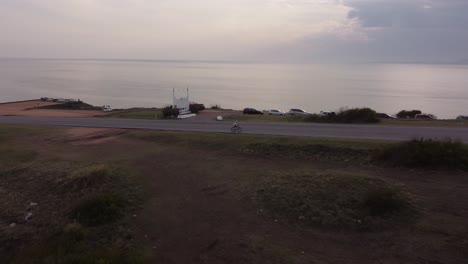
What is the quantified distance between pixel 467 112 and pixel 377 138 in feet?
195

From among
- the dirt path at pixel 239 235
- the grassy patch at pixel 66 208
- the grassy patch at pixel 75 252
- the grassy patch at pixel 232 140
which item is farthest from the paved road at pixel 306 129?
the grassy patch at pixel 75 252

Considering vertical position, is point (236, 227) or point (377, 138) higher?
point (377, 138)

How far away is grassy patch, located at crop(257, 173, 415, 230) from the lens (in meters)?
11.4

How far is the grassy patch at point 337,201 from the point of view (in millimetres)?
11414

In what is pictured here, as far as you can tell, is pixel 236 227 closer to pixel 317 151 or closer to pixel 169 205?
pixel 169 205

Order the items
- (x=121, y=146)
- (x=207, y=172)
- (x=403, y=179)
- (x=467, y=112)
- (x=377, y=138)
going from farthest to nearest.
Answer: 1. (x=467, y=112)
2. (x=121, y=146)
3. (x=377, y=138)
4. (x=207, y=172)
5. (x=403, y=179)

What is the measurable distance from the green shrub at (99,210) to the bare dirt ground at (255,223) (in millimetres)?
687

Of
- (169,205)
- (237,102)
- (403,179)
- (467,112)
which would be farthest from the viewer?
(237,102)

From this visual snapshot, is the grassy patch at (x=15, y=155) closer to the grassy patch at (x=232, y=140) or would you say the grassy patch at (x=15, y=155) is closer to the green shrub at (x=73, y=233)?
the grassy patch at (x=232, y=140)

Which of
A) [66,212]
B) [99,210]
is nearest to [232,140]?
[99,210]

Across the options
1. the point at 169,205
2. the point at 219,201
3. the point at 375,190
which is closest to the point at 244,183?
the point at 219,201

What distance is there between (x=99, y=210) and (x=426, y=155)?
1124 cm

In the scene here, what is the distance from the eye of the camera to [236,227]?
11492mm

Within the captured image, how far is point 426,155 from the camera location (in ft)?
50.0
